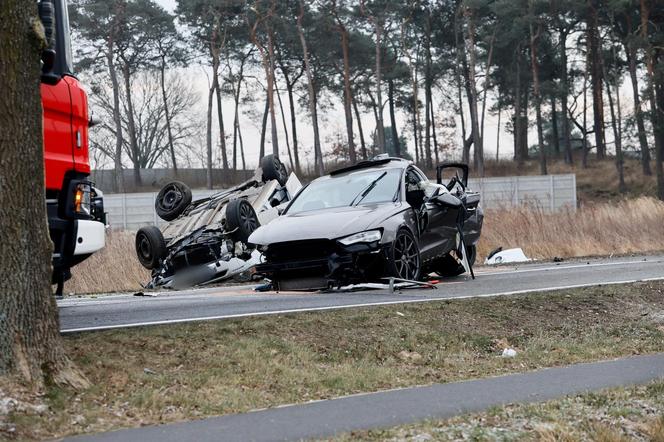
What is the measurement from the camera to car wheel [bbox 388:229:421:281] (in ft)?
41.4

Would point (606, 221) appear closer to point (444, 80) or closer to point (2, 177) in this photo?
point (2, 177)

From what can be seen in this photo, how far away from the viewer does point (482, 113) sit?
6538 centimetres

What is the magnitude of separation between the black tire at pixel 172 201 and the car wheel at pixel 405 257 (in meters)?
5.98

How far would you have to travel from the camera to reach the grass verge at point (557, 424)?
5.87 m

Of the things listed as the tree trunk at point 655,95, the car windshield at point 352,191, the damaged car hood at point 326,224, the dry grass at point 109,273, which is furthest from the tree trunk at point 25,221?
the tree trunk at point 655,95

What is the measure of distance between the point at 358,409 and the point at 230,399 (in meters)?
0.93

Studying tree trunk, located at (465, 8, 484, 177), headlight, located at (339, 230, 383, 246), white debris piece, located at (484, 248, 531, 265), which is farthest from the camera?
tree trunk, located at (465, 8, 484, 177)

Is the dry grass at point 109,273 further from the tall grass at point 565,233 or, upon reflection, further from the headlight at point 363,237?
the headlight at point 363,237

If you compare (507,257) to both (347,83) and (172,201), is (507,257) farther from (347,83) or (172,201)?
(347,83)

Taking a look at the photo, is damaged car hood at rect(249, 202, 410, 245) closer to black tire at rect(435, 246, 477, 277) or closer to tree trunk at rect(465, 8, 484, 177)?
black tire at rect(435, 246, 477, 277)

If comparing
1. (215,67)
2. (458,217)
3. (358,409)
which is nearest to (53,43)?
(358,409)

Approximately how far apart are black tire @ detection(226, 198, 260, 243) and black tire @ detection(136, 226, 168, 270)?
116 centimetres

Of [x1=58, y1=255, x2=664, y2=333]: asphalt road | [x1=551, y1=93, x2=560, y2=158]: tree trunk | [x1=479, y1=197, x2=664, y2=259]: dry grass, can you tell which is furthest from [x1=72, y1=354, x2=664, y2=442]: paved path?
[x1=551, y1=93, x2=560, y2=158]: tree trunk

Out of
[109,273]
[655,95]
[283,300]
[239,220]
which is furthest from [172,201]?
[655,95]
